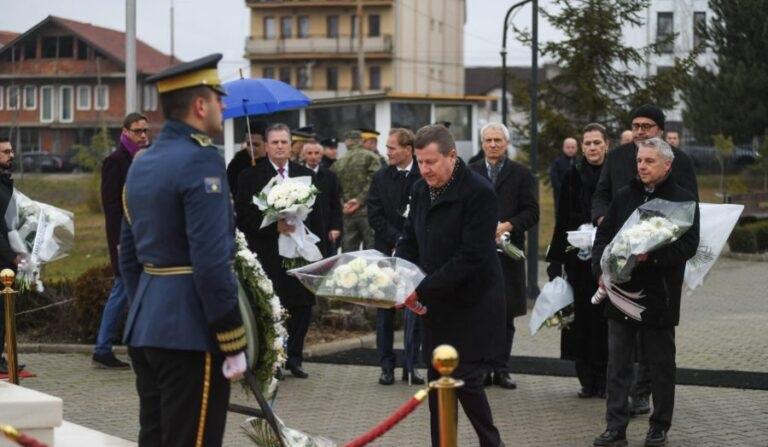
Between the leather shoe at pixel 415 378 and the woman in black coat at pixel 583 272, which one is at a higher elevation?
the woman in black coat at pixel 583 272

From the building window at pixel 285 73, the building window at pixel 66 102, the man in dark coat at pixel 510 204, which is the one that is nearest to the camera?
the man in dark coat at pixel 510 204

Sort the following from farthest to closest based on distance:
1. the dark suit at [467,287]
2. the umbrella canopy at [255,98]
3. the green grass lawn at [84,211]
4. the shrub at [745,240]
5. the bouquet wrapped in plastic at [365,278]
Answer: the shrub at [745,240], the green grass lawn at [84,211], the umbrella canopy at [255,98], the bouquet wrapped in plastic at [365,278], the dark suit at [467,287]

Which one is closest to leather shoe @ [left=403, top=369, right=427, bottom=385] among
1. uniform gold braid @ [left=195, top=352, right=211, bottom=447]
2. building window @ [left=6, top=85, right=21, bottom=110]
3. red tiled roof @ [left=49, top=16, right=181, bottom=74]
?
red tiled roof @ [left=49, top=16, right=181, bottom=74]

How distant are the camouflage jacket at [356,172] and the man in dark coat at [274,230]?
3.36 m

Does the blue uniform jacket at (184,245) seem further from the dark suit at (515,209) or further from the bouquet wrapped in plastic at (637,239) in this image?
the dark suit at (515,209)

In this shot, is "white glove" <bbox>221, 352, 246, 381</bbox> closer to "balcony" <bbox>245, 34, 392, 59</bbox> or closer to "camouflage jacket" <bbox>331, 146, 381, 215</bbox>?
"camouflage jacket" <bbox>331, 146, 381, 215</bbox>

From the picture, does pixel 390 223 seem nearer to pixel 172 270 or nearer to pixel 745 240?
pixel 172 270

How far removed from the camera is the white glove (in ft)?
18.8

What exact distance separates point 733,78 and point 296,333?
36.8m

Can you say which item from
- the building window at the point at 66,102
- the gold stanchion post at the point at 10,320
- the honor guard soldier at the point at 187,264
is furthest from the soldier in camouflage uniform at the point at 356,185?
the building window at the point at 66,102

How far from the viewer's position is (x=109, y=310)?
39.0ft

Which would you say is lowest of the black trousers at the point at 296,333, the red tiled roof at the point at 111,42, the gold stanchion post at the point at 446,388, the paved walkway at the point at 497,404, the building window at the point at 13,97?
Result: the paved walkway at the point at 497,404

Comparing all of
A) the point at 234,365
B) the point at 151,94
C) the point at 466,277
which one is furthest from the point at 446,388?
the point at 151,94

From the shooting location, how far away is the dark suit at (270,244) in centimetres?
1188
